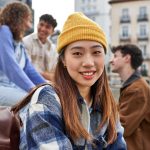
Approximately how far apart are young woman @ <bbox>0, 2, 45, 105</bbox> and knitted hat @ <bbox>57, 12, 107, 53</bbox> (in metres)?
0.97

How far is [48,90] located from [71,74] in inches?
6.6

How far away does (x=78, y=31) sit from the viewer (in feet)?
6.97

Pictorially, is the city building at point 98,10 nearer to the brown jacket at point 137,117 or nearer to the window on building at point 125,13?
the window on building at point 125,13

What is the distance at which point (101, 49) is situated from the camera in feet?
7.11

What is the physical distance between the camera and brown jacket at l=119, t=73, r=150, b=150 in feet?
13.4

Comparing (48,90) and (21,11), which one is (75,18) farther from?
(21,11)

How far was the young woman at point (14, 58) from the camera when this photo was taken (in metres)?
3.06

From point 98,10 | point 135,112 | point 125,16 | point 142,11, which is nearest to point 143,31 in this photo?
point 142,11

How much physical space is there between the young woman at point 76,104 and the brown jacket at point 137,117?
1766 mm

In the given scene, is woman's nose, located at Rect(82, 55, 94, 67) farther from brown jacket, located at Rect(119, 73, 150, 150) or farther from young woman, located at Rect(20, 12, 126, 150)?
brown jacket, located at Rect(119, 73, 150, 150)

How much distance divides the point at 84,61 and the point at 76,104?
22 cm

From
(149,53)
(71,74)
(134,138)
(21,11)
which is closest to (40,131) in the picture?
(71,74)

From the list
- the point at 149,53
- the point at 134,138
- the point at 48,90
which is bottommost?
the point at 149,53

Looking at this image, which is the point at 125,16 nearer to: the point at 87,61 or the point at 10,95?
the point at 10,95
